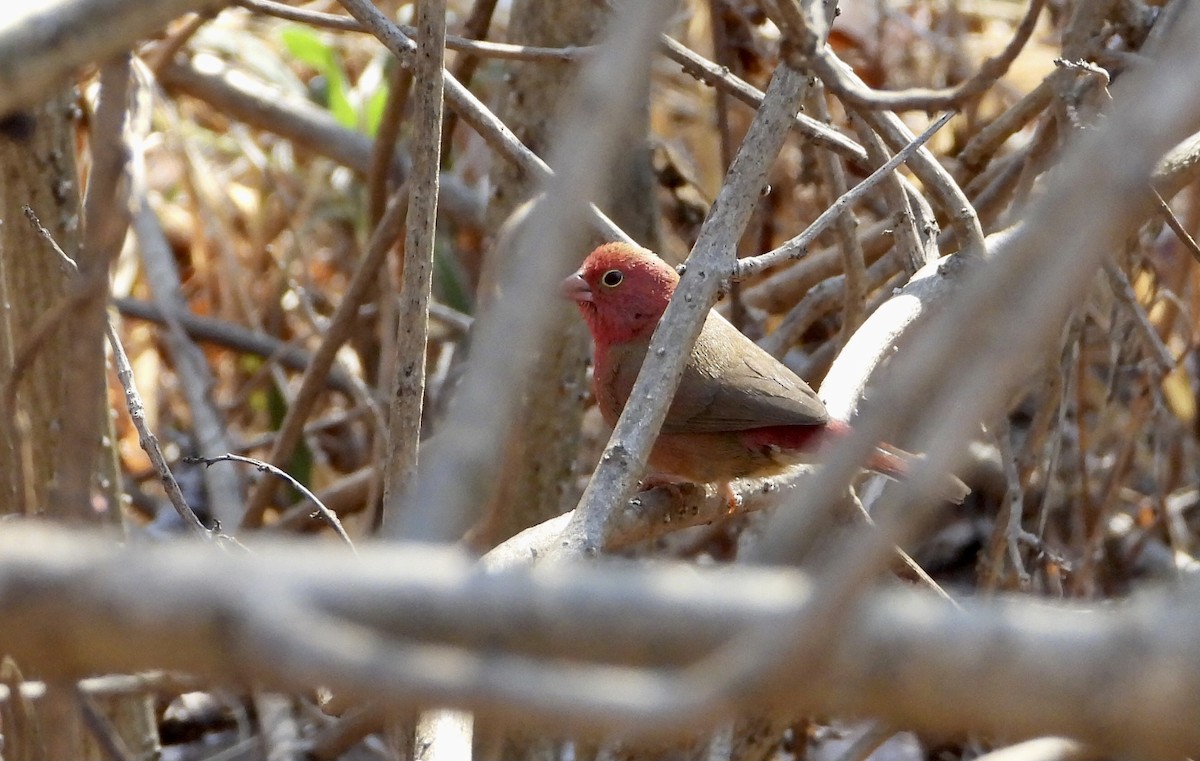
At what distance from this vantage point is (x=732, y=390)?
12.3 ft

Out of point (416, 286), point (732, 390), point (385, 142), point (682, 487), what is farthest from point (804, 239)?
point (385, 142)

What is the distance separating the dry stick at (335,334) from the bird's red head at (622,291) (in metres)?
0.56

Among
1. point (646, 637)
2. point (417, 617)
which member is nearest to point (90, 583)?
point (417, 617)

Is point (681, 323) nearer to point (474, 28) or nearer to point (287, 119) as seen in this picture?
point (474, 28)

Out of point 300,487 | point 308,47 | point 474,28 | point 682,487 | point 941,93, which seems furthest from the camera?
point 308,47

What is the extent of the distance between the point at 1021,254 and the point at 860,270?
2.31m

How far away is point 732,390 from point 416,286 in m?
1.59

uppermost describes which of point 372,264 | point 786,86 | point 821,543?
point 786,86

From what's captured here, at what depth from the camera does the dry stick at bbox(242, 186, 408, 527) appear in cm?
361

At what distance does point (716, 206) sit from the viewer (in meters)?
2.51

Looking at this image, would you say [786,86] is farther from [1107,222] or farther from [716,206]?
[1107,222]

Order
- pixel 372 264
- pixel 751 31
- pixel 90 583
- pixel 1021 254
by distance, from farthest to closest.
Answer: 1. pixel 751 31
2. pixel 372 264
3. pixel 1021 254
4. pixel 90 583

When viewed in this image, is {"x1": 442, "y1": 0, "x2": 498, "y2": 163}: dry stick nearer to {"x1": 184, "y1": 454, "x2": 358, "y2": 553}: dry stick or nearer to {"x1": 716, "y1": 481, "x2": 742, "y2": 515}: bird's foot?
{"x1": 716, "y1": 481, "x2": 742, "y2": 515}: bird's foot

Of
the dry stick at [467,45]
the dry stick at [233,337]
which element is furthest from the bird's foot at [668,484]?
the dry stick at [233,337]
